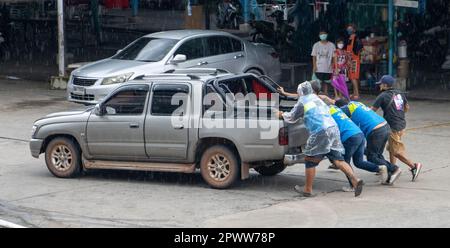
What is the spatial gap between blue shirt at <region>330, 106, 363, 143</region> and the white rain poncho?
0.23 meters

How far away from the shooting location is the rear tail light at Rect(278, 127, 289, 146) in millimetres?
11961

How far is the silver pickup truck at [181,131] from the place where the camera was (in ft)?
39.8

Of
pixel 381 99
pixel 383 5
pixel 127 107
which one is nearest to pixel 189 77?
pixel 127 107

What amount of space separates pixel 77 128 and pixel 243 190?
2562 millimetres

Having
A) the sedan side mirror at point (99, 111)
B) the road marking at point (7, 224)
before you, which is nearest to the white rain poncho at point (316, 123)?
the sedan side mirror at point (99, 111)

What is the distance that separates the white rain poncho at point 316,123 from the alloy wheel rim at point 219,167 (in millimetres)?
1051

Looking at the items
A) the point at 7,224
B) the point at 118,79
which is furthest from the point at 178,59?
the point at 7,224

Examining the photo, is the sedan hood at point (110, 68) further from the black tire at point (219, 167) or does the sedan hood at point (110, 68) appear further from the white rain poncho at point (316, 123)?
the white rain poncho at point (316, 123)

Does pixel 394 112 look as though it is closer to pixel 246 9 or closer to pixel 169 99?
pixel 169 99

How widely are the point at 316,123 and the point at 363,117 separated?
1.02 metres

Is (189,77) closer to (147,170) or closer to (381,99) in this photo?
(147,170)

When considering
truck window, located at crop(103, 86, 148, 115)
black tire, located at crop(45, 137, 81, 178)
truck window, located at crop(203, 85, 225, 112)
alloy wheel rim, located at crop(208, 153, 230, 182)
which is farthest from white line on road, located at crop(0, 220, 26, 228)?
truck window, located at crop(203, 85, 225, 112)

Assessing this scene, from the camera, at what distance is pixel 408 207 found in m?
11.1

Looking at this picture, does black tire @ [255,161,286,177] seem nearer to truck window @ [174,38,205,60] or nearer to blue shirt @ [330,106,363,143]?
blue shirt @ [330,106,363,143]
